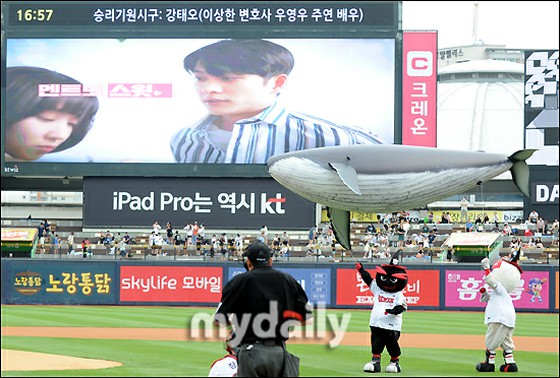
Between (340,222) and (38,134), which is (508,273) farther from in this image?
(38,134)

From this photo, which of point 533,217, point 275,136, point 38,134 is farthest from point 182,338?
point 533,217

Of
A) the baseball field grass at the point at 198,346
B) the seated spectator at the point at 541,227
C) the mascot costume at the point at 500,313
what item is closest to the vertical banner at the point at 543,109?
the seated spectator at the point at 541,227

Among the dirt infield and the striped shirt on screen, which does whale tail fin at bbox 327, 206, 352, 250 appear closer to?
the dirt infield

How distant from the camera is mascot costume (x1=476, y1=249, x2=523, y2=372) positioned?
51.0 feet

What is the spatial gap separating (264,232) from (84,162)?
8637mm

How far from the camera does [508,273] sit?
15953mm

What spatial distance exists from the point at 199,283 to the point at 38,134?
15491 millimetres

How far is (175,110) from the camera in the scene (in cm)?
4528

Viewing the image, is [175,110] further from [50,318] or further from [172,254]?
[50,318]

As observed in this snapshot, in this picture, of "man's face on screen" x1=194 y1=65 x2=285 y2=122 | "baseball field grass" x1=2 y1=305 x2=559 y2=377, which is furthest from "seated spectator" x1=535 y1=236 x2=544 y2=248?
"man's face on screen" x1=194 y1=65 x2=285 y2=122

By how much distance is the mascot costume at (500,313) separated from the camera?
51.0 feet

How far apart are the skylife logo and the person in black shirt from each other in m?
37.4

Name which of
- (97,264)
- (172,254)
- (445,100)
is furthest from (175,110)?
(445,100)

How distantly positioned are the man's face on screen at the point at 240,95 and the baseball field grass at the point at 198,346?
1474cm
